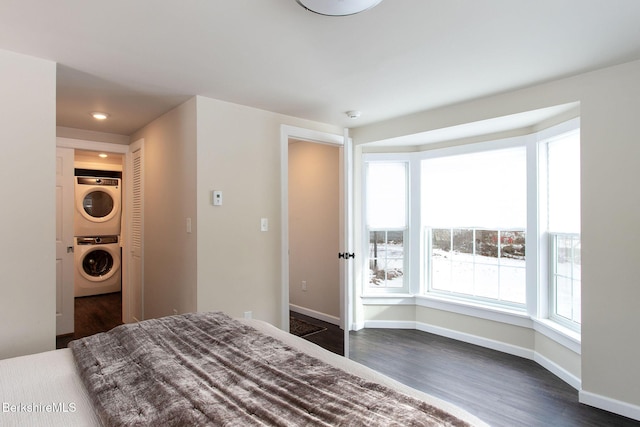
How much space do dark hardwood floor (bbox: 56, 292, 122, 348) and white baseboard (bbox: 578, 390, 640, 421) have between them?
4572mm

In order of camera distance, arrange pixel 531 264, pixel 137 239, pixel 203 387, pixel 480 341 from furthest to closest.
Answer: pixel 137 239 → pixel 480 341 → pixel 531 264 → pixel 203 387

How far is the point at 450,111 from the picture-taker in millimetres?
3242

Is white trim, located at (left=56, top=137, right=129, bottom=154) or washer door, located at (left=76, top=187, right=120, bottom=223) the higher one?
white trim, located at (left=56, top=137, right=129, bottom=154)

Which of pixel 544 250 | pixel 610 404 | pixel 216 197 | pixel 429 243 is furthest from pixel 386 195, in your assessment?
pixel 610 404

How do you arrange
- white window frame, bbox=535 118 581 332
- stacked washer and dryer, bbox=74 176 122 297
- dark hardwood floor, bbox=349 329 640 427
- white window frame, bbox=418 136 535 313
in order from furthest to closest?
1. stacked washer and dryer, bbox=74 176 122 297
2. white window frame, bbox=418 136 535 313
3. white window frame, bbox=535 118 581 332
4. dark hardwood floor, bbox=349 329 640 427

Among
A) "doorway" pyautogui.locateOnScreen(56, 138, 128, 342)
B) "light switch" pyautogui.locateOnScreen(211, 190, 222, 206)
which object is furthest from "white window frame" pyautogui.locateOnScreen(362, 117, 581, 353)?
"doorway" pyautogui.locateOnScreen(56, 138, 128, 342)

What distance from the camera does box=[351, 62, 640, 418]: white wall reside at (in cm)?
228

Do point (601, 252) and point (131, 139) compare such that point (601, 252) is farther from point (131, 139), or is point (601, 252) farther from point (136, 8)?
point (131, 139)

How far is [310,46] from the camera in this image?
6.79 ft

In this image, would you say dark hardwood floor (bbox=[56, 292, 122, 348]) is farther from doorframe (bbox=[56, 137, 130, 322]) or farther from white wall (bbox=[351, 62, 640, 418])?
white wall (bbox=[351, 62, 640, 418])

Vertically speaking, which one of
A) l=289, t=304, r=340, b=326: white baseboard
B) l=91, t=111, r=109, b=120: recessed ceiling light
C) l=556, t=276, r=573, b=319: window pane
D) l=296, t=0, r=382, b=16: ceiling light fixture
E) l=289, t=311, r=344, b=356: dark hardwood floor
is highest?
l=91, t=111, r=109, b=120: recessed ceiling light

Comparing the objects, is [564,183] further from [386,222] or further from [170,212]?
[170,212]

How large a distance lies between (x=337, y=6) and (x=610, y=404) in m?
2.96

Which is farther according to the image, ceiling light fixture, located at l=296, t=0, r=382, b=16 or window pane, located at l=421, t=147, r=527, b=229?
window pane, located at l=421, t=147, r=527, b=229
